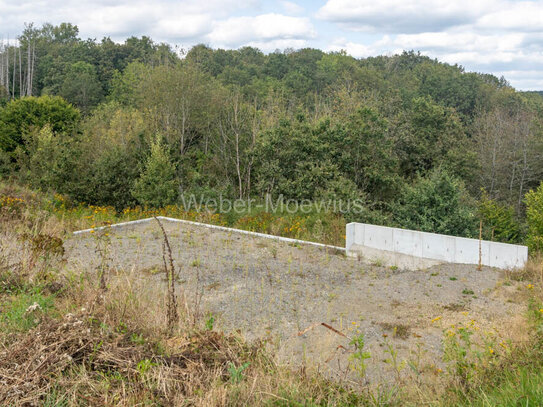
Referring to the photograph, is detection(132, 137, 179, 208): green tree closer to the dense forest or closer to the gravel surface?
the dense forest

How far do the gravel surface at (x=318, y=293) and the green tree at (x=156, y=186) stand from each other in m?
4.40

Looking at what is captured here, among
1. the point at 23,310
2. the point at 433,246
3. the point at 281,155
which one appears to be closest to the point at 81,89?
the point at 281,155

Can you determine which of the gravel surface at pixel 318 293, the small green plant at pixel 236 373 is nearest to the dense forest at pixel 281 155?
the gravel surface at pixel 318 293

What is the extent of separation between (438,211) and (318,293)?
4.99 metres

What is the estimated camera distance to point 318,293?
6.58 meters

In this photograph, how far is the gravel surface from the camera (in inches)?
192

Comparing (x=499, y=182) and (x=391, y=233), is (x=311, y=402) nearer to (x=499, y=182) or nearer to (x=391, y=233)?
(x=391, y=233)

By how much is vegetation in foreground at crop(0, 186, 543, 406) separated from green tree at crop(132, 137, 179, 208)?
9.73 m

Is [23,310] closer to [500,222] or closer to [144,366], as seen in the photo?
[144,366]

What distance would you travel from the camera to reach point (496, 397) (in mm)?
2758

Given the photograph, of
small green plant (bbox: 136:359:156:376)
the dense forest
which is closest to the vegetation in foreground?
small green plant (bbox: 136:359:156:376)

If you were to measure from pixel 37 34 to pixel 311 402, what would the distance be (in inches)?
2973

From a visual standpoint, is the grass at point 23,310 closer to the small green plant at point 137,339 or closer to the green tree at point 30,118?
the small green plant at point 137,339

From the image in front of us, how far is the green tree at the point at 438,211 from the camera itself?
1005 centimetres
